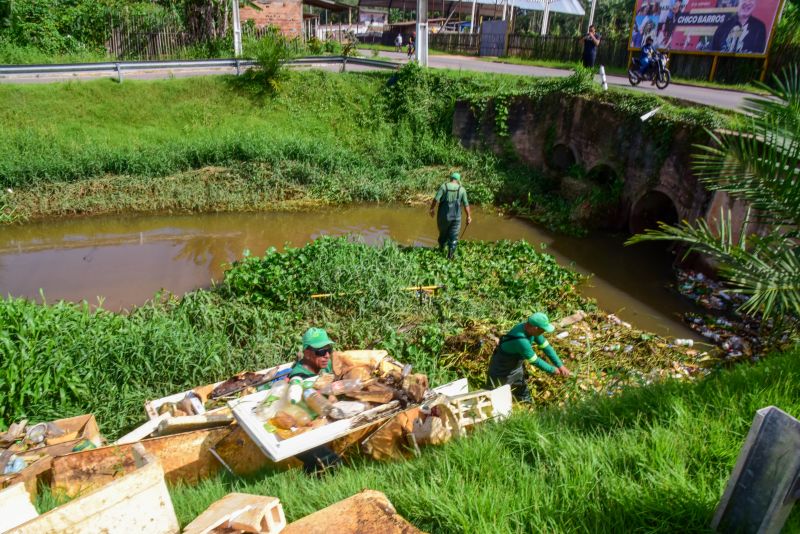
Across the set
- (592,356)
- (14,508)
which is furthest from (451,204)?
(14,508)

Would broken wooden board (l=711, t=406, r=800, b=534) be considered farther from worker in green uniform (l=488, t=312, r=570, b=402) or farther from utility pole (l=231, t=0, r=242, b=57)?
utility pole (l=231, t=0, r=242, b=57)

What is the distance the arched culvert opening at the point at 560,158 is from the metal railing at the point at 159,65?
6.21 meters

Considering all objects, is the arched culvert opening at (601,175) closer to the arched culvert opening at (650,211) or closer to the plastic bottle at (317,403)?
the arched culvert opening at (650,211)

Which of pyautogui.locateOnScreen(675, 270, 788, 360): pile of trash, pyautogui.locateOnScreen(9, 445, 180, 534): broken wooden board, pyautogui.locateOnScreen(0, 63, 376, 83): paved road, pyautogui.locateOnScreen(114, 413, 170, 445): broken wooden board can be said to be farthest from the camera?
pyautogui.locateOnScreen(0, 63, 376, 83): paved road

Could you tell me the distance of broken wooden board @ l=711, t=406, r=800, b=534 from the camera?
2.23 meters

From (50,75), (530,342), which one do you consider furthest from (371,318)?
(50,75)

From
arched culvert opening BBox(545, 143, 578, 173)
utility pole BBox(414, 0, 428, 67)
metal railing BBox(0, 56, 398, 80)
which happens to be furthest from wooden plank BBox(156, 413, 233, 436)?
utility pole BBox(414, 0, 428, 67)

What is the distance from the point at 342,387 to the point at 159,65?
50.9ft

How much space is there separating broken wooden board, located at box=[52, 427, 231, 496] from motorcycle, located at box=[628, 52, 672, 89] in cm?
1528

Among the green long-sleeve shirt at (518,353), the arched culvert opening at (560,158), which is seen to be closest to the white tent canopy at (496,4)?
the arched culvert opening at (560,158)

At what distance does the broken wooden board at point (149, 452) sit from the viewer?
4.46 metres

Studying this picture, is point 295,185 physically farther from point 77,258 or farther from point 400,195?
point 77,258

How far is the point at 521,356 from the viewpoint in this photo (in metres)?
5.64

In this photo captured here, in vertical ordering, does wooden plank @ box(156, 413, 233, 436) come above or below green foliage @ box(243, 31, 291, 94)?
below
